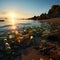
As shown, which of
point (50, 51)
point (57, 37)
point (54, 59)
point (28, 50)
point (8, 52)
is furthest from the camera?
point (57, 37)

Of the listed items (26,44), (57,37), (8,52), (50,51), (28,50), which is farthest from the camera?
(57,37)

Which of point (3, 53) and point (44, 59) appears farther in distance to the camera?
point (3, 53)

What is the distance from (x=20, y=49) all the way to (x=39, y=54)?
1.86 metres

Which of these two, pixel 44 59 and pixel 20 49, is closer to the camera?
pixel 44 59

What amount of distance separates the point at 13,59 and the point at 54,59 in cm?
248

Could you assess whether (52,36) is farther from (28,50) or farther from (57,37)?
(28,50)

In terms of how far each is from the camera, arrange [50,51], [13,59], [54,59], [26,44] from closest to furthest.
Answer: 1. [54,59]
2. [13,59]
3. [50,51]
4. [26,44]

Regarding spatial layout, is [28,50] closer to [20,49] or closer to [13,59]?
[20,49]

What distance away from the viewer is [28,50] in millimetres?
9047

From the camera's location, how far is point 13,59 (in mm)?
A: 7434

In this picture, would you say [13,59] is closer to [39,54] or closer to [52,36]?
[39,54]

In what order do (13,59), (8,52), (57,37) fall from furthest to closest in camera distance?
(57,37), (8,52), (13,59)

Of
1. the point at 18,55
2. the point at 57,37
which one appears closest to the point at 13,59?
the point at 18,55

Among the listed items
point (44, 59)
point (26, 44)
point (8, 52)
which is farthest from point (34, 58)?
point (26, 44)
